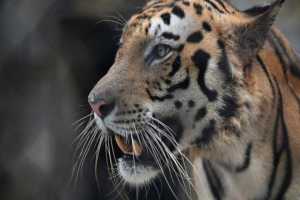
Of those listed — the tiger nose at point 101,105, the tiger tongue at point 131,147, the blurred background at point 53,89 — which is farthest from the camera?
the blurred background at point 53,89

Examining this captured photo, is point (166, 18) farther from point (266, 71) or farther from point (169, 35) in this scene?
point (266, 71)

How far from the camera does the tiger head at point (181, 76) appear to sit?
1.71 m

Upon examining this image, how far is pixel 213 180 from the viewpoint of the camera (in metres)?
1.90

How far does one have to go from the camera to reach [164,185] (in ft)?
8.97

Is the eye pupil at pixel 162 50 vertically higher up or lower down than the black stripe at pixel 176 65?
higher up

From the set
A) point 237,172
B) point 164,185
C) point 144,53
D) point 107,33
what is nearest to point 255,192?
point 237,172

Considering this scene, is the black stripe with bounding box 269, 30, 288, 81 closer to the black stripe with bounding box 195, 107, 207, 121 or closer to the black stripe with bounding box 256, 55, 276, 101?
the black stripe with bounding box 256, 55, 276, 101

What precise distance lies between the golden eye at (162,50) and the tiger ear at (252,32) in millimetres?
156

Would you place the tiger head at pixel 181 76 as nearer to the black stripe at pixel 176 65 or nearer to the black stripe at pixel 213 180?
the black stripe at pixel 176 65

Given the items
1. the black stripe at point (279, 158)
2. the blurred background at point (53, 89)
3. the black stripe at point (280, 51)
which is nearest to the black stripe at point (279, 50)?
the black stripe at point (280, 51)

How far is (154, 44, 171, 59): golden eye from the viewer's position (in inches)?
67.5

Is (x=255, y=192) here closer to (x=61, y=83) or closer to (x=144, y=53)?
(x=144, y=53)

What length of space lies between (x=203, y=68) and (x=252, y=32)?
0.47ft

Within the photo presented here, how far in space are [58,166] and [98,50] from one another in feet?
1.59
